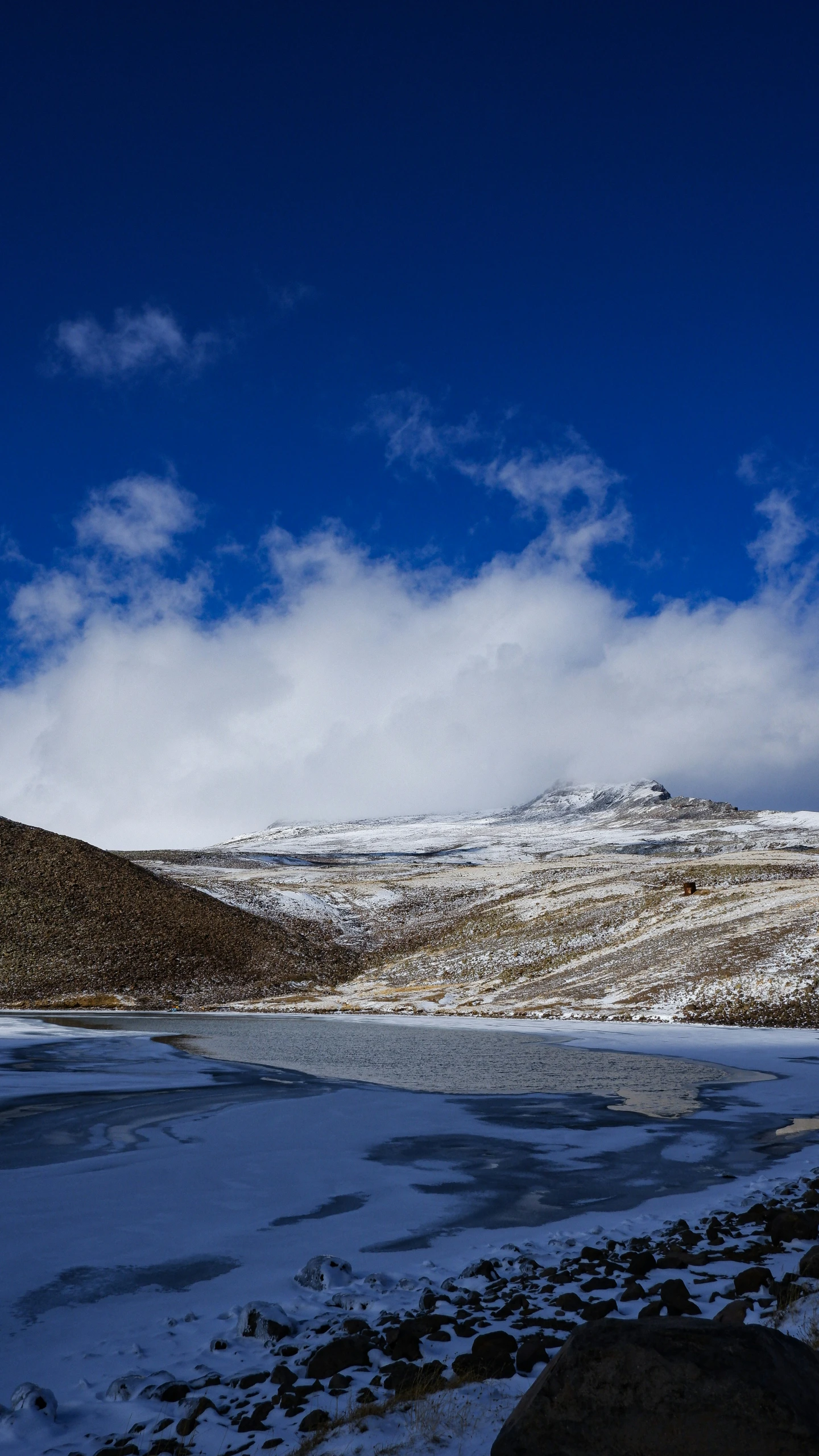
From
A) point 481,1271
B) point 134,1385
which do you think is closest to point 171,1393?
point 134,1385

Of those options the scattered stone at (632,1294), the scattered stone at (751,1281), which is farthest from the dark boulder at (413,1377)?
the scattered stone at (751,1281)

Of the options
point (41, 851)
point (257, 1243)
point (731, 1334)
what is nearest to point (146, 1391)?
point (257, 1243)

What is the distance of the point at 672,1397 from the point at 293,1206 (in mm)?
6540

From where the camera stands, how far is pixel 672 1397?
4262mm

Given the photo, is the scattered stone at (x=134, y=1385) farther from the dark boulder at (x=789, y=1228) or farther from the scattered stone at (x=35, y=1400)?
the dark boulder at (x=789, y=1228)

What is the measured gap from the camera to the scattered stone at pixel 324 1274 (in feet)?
24.1

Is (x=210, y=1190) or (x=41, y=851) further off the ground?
(x=41, y=851)

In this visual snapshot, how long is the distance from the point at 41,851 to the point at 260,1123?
199 feet

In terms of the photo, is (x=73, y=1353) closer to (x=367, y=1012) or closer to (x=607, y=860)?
(x=367, y=1012)

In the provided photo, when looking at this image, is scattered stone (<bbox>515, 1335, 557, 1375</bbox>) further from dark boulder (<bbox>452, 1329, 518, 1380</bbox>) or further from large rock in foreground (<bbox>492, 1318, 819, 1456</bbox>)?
large rock in foreground (<bbox>492, 1318, 819, 1456</bbox>)

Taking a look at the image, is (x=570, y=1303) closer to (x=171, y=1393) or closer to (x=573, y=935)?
(x=171, y=1393)

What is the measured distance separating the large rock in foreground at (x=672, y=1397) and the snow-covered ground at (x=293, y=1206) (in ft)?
2.86

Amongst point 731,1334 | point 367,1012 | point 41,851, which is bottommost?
point 367,1012

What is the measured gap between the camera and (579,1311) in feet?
22.2
